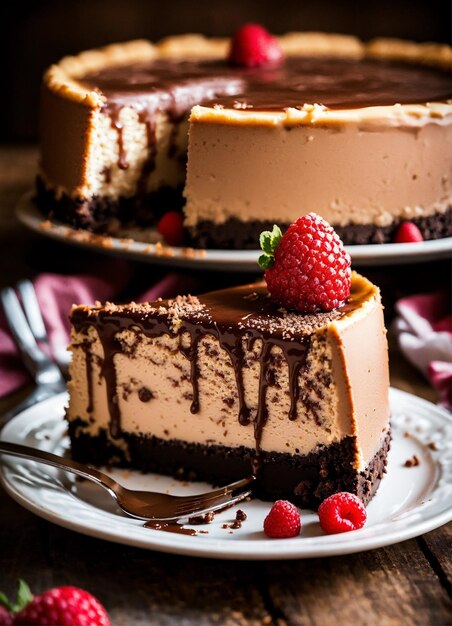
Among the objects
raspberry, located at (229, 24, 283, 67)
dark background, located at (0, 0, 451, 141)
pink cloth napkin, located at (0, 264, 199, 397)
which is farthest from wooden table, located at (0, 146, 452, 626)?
dark background, located at (0, 0, 451, 141)

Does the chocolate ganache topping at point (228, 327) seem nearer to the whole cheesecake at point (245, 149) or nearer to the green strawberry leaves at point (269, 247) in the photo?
the green strawberry leaves at point (269, 247)

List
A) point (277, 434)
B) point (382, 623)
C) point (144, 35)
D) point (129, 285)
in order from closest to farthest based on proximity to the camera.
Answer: point (382, 623) → point (277, 434) → point (129, 285) → point (144, 35)

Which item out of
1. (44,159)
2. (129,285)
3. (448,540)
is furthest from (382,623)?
(44,159)

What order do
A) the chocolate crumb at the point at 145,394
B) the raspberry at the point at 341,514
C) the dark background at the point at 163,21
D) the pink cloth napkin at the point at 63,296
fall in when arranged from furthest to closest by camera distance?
1. the dark background at the point at 163,21
2. the pink cloth napkin at the point at 63,296
3. the chocolate crumb at the point at 145,394
4. the raspberry at the point at 341,514

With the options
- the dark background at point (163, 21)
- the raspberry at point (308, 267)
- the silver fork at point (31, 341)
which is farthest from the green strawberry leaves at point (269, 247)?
the dark background at point (163, 21)

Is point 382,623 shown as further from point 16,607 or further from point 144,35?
point 144,35

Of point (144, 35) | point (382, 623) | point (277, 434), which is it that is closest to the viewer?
point (382, 623)

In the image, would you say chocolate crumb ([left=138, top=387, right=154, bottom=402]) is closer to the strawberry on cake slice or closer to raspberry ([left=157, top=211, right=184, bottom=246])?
the strawberry on cake slice
